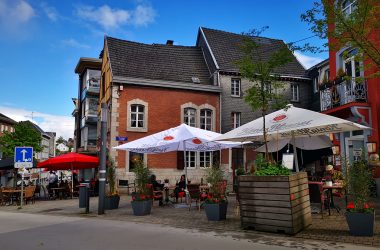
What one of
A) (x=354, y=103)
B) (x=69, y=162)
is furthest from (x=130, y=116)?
(x=354, y=103)

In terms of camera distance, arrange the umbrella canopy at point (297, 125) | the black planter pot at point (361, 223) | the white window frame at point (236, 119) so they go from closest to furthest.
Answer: the black planter pot at point (361, 223), the umbrella canopy at point (297, 125), the white window frame at point (236, 119)

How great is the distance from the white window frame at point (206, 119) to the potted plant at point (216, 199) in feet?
44.7

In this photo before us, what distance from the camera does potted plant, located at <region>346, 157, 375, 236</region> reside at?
709 cm

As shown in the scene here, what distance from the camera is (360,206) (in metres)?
7.26

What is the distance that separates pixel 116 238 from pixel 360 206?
16.4 ft

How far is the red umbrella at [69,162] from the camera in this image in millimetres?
18453

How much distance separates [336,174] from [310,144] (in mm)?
2012

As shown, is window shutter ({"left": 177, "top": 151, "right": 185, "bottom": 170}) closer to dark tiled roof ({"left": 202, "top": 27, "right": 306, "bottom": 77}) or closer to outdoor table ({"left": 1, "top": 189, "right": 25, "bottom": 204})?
dark tiled roof ({"left": 202, "top": 27, "right": 306, "bottom": 77})

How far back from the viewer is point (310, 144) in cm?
1291

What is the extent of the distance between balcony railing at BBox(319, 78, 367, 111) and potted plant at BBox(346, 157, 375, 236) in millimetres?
8120

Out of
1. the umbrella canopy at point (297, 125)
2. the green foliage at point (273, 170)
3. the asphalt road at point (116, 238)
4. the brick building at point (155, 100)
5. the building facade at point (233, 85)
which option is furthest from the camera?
the building facade at point (233, 85)

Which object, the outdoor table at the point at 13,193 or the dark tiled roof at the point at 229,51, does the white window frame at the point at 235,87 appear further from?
the outdoor table at the point at 13,193

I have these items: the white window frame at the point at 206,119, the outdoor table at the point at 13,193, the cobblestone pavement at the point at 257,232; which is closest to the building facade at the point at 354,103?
the cobblestone pavement at the point at 257,232

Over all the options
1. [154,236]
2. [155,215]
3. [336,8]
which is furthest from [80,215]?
[336,8]
